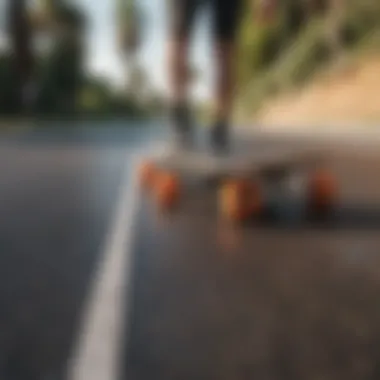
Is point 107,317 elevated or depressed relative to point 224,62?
depressed

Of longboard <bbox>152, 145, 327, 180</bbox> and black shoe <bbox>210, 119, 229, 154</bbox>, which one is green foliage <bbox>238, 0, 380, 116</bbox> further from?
longboard <bbox>152, 145, 327, 180</bbox>

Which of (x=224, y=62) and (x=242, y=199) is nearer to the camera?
(x=242, y=199)

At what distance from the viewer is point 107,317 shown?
1765 mm

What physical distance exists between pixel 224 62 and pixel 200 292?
Result: 1738 mm

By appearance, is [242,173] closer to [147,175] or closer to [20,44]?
[147,175]

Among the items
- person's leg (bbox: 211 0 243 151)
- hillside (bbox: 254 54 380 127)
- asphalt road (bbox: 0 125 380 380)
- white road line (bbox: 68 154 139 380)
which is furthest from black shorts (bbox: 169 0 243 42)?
hillside (bbox: 254 54 380 127)

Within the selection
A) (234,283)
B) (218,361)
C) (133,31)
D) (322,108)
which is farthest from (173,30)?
(133,31)

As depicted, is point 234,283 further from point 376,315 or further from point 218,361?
point 218,361

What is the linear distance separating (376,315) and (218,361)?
0.43 metres

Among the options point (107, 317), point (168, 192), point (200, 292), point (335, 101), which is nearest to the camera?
point (107, 317)

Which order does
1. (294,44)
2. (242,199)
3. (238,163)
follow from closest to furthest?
(242,199) < (238,163) < (294,44)

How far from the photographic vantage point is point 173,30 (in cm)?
352

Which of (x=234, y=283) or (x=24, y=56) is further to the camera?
(x=24, y=56)

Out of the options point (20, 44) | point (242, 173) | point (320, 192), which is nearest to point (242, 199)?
point (242, 173)
